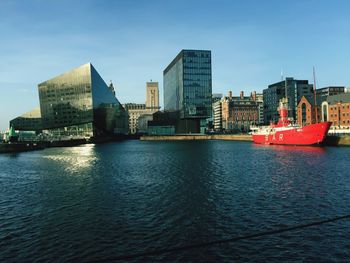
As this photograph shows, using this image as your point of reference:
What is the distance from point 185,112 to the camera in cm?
19262

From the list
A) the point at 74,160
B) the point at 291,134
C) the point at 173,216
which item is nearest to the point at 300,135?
the point at 291,134

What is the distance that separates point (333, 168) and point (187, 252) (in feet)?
125

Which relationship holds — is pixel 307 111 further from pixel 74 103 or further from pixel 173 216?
pixel 173 216

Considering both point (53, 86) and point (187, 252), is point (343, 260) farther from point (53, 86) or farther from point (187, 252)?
point (53, 86)

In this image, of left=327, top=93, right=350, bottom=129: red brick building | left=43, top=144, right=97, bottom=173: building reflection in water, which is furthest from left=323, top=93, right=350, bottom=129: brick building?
left=43, top=144, right=97, bottom=173: building reflection in water

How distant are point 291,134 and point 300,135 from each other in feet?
15.6

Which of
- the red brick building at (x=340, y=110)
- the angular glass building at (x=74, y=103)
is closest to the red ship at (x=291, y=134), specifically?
the red brick building at (x=340, y=110)

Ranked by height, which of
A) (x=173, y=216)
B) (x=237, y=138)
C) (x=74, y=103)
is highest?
(x=74, y=103)

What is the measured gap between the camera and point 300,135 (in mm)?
98125

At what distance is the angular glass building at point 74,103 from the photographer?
550ft

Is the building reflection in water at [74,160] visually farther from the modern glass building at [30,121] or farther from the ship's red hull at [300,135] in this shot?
the modern glass building at [30,121]

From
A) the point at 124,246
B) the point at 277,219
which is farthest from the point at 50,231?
the point at 277,219

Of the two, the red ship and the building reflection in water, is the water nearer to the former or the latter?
the building reflection in water

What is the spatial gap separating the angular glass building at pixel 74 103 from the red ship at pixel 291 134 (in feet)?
281
